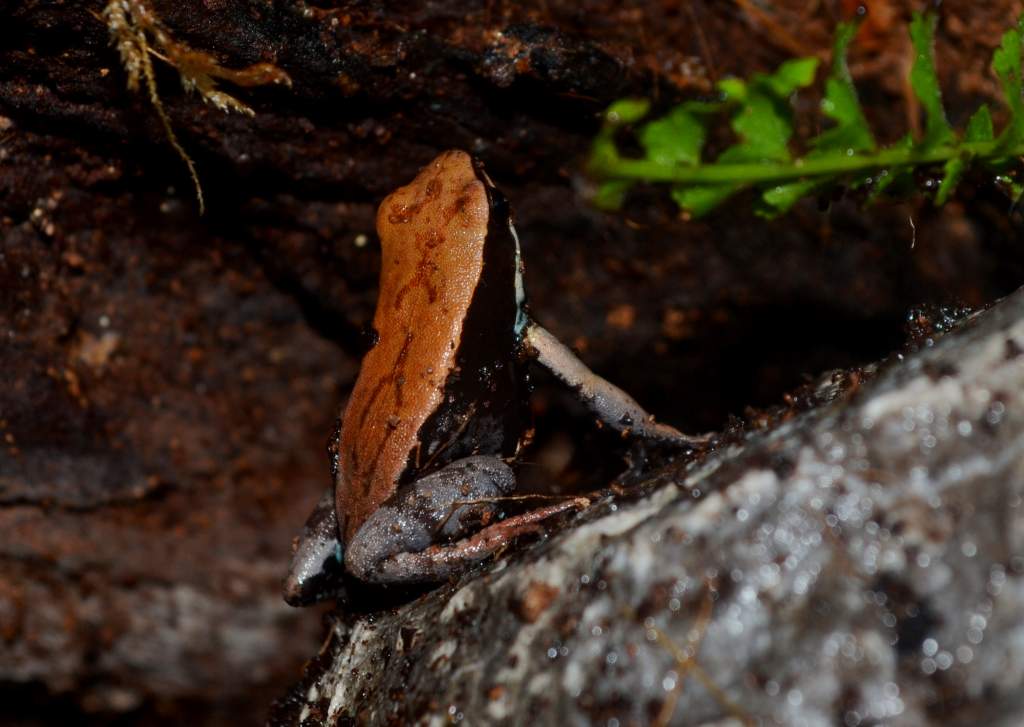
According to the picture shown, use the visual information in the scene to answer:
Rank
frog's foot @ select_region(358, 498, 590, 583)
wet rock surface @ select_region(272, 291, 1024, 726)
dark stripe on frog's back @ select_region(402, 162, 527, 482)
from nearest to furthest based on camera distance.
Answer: wet rock surface @ select_region(272, 291, 1024, 726) < frog's foot @ select_region(358, 498, 590, 583) < dark stripe on frog's back @ select_region(402, 162, 527, 482)

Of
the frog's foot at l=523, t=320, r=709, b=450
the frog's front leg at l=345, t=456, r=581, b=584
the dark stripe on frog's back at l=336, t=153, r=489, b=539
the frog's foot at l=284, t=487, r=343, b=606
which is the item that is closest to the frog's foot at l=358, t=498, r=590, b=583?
the frog's front leg at l=345, t=456, r=581, b=584

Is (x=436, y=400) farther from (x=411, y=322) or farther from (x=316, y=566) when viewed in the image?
(x=316, y=566)

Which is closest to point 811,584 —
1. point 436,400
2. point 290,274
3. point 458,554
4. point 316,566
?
point 458,554

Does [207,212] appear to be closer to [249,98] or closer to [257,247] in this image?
[257,247]

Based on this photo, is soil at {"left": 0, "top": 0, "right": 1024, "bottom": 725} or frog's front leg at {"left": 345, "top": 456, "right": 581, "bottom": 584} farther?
soil at {"left": 0, "top": 0, "right": 1024, "bottom": 725}

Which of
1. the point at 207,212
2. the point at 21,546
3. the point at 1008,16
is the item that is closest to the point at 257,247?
the point at 207,212

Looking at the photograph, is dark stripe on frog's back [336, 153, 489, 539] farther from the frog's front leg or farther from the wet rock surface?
the wet rock surface

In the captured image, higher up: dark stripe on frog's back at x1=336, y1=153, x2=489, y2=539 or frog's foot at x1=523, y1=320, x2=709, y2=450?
dark stripe on frog's back at x1=336, y1=153, x2=489, y2=539

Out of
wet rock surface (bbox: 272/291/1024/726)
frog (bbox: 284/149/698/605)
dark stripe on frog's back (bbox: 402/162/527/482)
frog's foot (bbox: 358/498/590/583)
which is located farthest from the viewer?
dark stripe on frog's back (bbox: 402/162/527/482)
